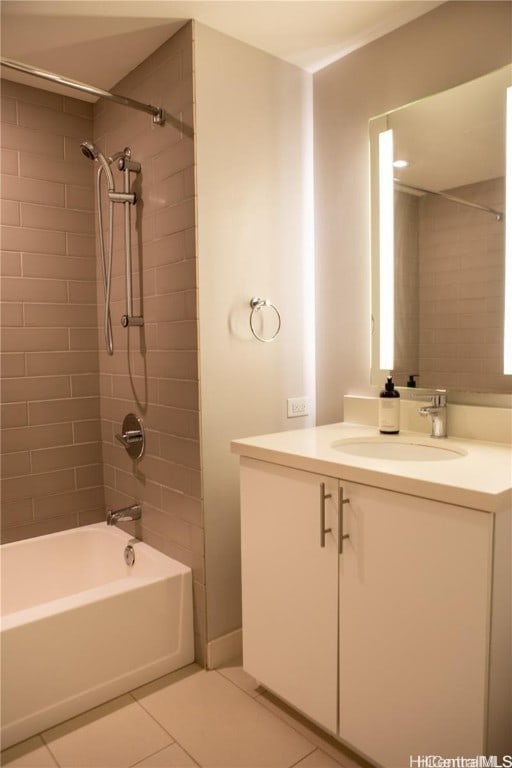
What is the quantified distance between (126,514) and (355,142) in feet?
6.06

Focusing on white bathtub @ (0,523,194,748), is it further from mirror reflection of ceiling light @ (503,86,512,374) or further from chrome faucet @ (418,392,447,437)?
mirror reflection of ceiling light @ (503,86,512,374)

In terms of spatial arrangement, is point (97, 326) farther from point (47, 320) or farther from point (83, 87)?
point (83, 87)

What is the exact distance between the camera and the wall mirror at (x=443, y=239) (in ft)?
5.60

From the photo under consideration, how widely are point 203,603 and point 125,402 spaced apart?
96cm

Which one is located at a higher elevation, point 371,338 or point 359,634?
point 371,338

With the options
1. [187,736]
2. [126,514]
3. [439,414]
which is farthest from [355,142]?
[187,736]

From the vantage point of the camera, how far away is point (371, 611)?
56.1 inches

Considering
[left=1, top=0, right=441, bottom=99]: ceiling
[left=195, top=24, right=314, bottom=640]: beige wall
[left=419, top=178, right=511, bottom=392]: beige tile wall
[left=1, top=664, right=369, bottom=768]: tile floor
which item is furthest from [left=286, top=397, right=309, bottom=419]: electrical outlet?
[left=1, top=0, right=441, bottom=99]: ceiling

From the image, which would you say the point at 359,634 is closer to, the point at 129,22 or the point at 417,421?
the point at 417,421

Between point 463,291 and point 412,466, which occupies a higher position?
point 463,291

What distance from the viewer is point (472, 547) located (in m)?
1.19

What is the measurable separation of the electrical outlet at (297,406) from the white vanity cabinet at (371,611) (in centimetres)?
55

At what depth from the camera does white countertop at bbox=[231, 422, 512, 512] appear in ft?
3.92

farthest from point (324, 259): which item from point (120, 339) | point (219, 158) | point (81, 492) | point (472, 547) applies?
point (81, 492)
